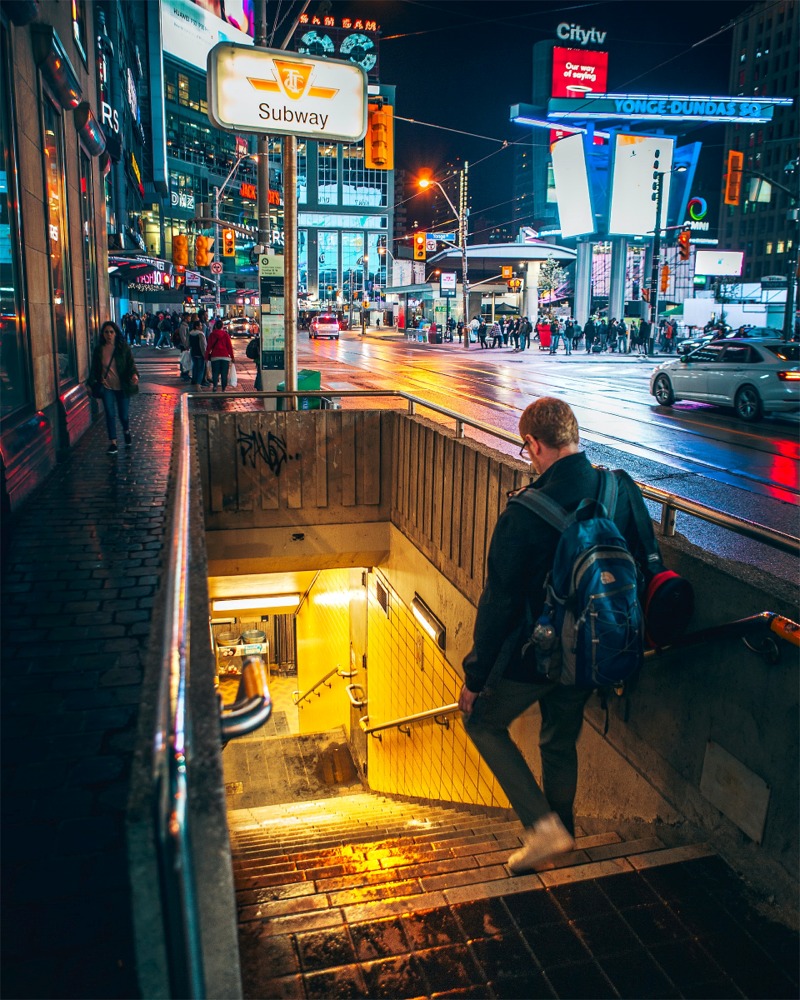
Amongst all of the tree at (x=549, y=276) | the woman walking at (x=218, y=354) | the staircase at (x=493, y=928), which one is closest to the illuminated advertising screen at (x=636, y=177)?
the tree at (x=549, y=276)

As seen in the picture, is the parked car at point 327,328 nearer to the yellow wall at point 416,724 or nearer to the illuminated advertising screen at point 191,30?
the yellow wall at point 416,724

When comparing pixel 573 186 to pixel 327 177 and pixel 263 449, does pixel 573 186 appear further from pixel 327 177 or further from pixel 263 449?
pixel 327 177

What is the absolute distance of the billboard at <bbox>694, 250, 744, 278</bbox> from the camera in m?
75.9

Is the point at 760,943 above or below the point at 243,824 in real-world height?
above

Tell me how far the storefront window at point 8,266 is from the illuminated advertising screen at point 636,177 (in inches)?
2143

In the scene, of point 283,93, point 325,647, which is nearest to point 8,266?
point 283,93

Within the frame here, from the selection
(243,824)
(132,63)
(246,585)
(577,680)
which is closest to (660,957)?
(577,680)

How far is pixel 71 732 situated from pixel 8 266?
681 cm

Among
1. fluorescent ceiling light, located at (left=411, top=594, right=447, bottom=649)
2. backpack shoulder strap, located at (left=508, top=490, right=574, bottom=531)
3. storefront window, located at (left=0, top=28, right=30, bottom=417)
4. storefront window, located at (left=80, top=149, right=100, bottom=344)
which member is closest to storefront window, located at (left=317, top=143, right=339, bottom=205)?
storefront window, located at (left=80, top=149, right=100, bottom=344)

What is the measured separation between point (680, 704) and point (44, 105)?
11361mm

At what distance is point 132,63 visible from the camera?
52438 mm

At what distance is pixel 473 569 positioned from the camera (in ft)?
26.9

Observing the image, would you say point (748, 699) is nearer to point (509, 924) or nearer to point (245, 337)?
point (509, 924)

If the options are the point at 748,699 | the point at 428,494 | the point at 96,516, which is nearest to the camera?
the point at 748,699
